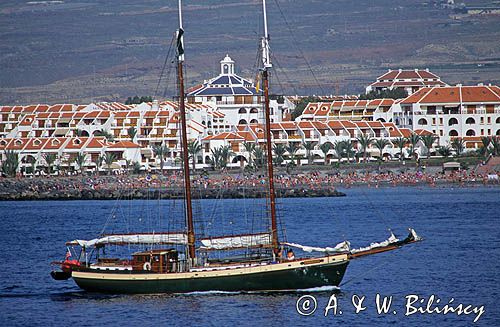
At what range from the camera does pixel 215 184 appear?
394ft

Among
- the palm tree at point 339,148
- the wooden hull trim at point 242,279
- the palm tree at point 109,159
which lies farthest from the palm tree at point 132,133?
the wooden hull trim at point 242,279

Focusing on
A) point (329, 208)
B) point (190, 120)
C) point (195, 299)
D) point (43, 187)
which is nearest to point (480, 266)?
point (195, 299)

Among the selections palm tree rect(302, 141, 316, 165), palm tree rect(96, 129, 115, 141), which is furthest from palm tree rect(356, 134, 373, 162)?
palm tree rect(96, 129, 115, 141)

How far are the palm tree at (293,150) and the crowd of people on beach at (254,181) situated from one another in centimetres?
687

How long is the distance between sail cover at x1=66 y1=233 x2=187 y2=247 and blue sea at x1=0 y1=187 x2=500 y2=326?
6.21 ft

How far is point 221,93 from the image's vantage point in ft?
567

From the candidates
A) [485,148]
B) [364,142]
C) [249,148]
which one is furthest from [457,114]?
[249,148]

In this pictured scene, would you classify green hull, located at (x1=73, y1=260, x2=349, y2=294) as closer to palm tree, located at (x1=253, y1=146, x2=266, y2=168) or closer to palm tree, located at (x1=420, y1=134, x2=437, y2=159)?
palm tree, located at (x1=253, y1=146, x2=266, y2=168)

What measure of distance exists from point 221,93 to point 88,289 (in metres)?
124

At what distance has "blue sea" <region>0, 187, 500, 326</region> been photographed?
44.6m

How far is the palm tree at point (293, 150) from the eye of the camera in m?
136

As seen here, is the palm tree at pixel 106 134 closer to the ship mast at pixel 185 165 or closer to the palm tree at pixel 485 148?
the palm tree at pixel 485 148

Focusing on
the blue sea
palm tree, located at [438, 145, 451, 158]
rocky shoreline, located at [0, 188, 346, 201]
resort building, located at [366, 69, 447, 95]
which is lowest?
the blue sea

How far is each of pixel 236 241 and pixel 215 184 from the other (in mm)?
70148
